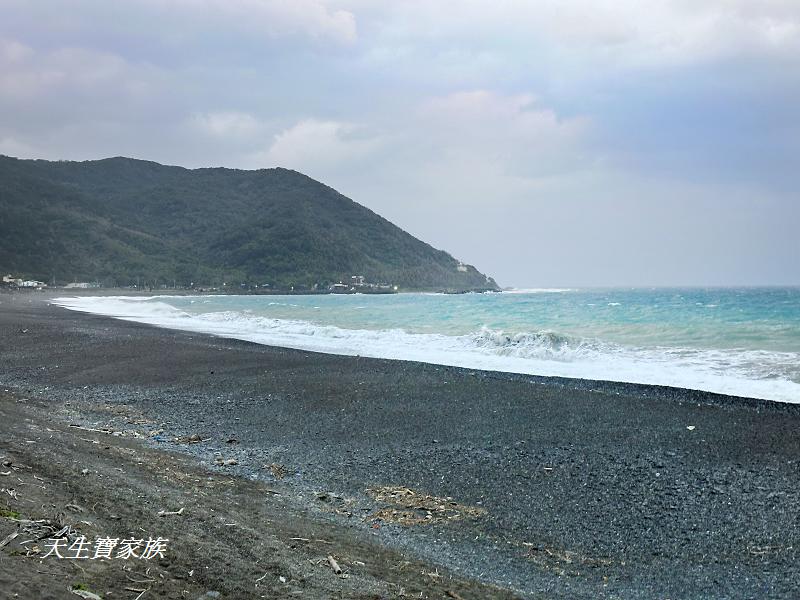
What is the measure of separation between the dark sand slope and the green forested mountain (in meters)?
125

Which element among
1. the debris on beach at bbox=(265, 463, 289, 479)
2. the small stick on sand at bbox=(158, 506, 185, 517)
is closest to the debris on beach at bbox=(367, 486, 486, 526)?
the debris on beach at bbox=(265, 463, 289, 479)

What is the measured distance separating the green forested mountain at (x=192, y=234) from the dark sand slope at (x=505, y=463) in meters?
125

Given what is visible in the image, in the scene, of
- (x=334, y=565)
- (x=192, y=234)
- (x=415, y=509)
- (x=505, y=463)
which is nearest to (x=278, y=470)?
(x=415, y=509)

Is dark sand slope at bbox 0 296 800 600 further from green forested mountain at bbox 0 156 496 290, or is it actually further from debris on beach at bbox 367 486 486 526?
green forested mountain at bbox 0 156 496 290

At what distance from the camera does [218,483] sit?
21.5 feet

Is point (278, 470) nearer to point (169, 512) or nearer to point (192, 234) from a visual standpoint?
point (169, 512)

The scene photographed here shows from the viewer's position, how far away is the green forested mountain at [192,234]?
12812cm

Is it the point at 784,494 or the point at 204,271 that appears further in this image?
the point at 204,271

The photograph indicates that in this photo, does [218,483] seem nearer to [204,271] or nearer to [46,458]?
[46,458]

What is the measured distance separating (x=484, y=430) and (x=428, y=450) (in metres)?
1.43

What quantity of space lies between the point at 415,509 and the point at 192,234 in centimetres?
18339

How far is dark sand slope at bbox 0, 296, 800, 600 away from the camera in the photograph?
5.00m

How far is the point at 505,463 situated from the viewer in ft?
25.0

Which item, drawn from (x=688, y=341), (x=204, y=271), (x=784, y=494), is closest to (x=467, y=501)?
(x=784, y=494)
